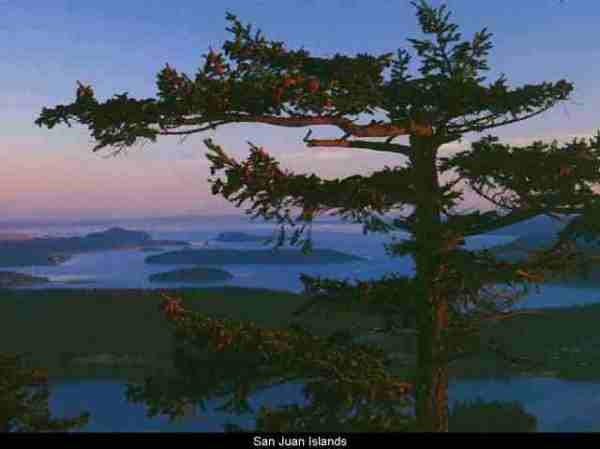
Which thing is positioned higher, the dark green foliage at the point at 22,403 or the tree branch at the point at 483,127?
the tree branch at the point at 483,127

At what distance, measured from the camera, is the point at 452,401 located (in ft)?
183

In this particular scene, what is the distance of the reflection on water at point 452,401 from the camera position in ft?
192

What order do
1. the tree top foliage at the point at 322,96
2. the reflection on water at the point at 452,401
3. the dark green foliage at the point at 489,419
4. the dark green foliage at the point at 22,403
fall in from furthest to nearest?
the reflection on water at the point at 452,401 → the dark green foliage at the point at 489,419 → the dark green foliage at the point at 22,403 → the tree top foliage at the point at 322,96

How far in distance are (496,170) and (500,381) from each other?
6716 cm

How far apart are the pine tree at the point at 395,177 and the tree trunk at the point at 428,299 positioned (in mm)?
24

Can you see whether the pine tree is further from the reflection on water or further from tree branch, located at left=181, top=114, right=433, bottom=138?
the reflection on water

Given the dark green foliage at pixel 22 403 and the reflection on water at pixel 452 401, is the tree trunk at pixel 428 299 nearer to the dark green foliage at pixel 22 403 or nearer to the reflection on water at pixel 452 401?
the dark green foliage at pixel 22 403

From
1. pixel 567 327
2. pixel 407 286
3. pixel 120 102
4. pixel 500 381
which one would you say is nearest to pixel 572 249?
pixel 407 286

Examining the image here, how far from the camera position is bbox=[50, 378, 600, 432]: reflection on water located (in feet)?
192

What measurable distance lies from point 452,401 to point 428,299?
47.7m

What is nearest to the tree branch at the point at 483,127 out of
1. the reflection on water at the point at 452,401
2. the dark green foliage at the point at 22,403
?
the dark green foliage at the point at 22,403

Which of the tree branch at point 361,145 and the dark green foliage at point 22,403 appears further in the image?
the dark green foliage at point 22,403

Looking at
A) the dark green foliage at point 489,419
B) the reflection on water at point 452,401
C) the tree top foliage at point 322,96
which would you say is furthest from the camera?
the reflection on water at point 452,401
